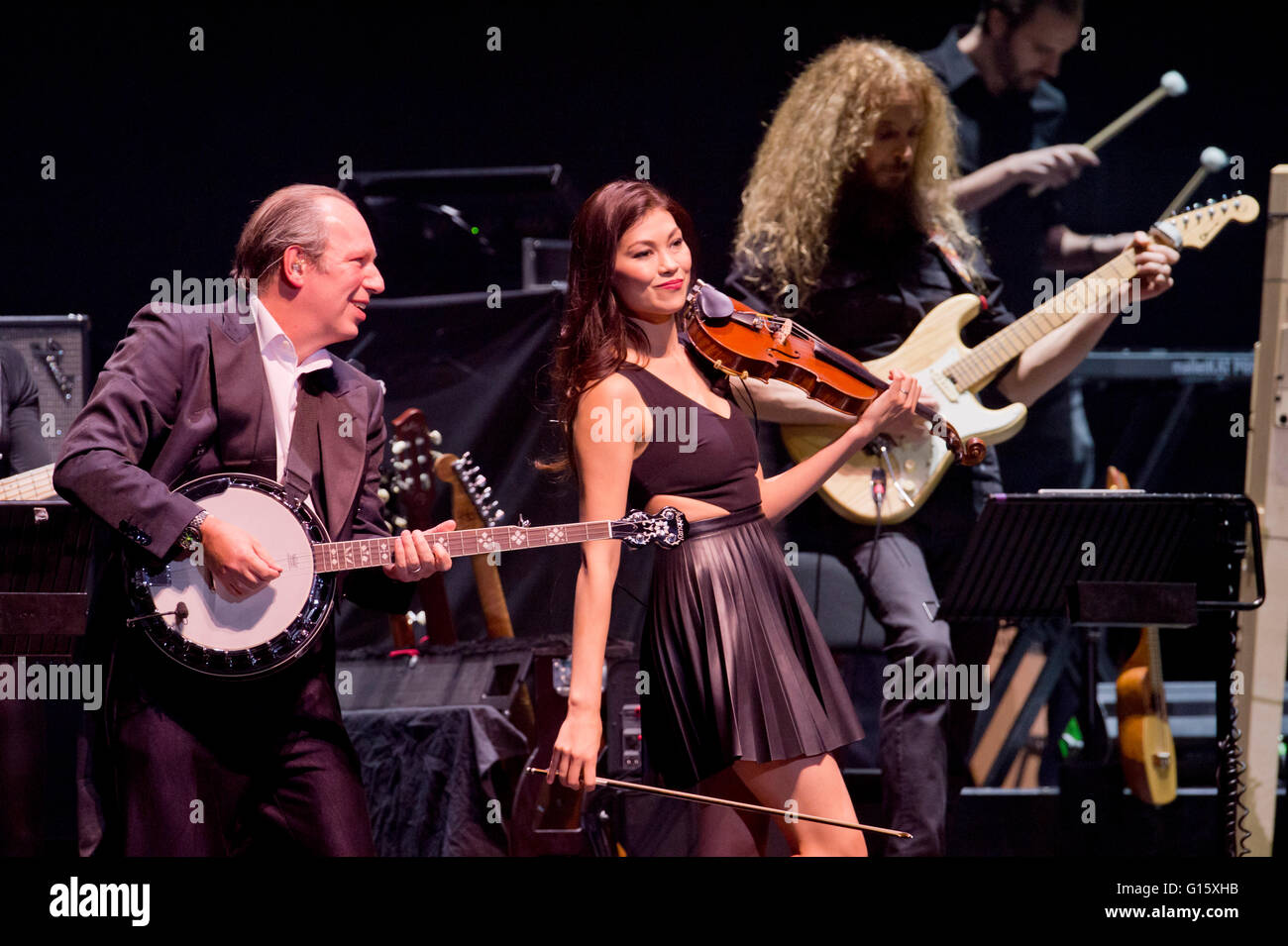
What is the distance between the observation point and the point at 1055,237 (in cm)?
546

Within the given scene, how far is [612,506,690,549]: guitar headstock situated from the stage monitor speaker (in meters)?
2.37

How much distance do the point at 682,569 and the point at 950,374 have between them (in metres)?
1.62

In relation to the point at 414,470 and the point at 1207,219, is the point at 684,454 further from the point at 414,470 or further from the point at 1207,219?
the point at 1207,219

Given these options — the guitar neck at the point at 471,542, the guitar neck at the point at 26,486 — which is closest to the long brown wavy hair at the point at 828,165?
the guitar neck at the point at 471,542

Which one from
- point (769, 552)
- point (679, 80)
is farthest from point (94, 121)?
point (769, 552)

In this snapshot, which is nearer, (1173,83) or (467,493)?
(467,493)

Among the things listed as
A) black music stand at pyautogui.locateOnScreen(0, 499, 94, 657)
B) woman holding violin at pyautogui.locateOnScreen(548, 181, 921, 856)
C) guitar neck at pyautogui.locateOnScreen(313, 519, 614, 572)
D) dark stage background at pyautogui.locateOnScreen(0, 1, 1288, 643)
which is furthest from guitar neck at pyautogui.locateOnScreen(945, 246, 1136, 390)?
black music stand at pyautogui.locateOnScreen(0, 499, 94, 657)

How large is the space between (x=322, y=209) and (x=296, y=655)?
1.17m

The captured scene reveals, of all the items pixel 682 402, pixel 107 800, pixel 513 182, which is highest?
pixel 513 182

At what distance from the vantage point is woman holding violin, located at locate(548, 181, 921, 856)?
332 cm

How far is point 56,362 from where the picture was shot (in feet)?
15.4

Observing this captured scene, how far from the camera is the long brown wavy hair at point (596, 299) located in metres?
3.50

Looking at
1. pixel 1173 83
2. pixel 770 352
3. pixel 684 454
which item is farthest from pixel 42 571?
pixel 1173 83
